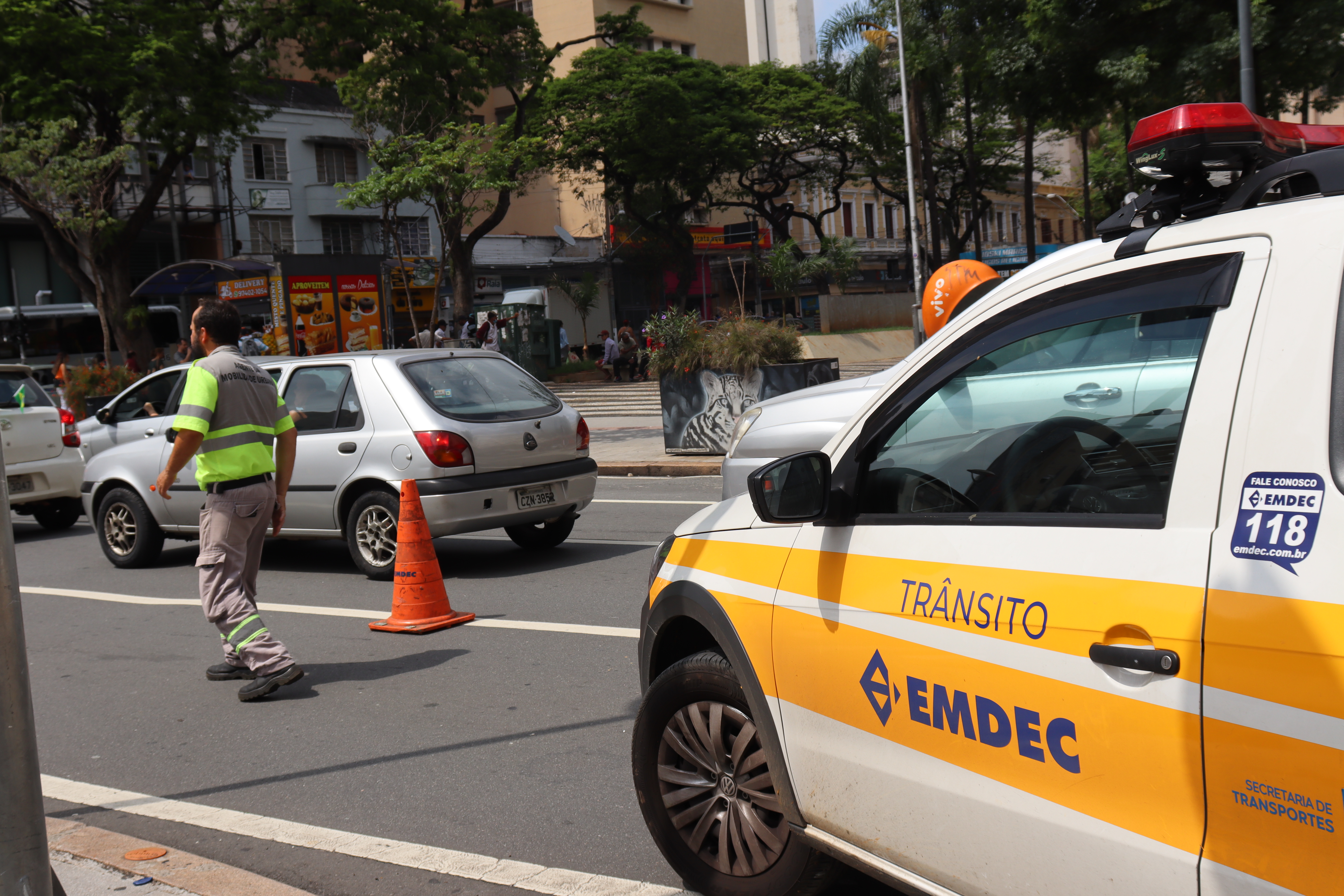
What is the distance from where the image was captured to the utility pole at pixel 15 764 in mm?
2656

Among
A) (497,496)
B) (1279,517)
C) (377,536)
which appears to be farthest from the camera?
(377,536)

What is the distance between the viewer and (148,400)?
33.8 ft

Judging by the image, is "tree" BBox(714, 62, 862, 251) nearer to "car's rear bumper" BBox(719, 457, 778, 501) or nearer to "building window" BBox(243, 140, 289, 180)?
"building window" BBox(243, 140, 289, 180)

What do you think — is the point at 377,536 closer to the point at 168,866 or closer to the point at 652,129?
the point at 168,866

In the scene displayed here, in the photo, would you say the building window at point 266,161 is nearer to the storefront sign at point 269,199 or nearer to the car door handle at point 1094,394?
the storefront sign at point 269,199

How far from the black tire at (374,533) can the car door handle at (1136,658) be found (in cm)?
648

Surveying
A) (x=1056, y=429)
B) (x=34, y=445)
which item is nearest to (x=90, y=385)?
(x=34, y=445)

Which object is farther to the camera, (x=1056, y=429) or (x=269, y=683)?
(x=269, y=683)

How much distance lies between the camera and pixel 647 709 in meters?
3.34

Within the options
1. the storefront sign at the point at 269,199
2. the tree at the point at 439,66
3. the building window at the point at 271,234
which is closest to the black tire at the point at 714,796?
the tree at the point at 439,66

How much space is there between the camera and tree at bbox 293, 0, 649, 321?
857 inches

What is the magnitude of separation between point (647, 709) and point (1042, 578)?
57.8 inches

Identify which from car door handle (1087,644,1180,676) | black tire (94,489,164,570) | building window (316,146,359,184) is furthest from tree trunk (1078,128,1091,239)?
car door handle (1087,644,1180,676)

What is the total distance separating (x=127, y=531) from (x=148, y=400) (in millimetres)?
1279
